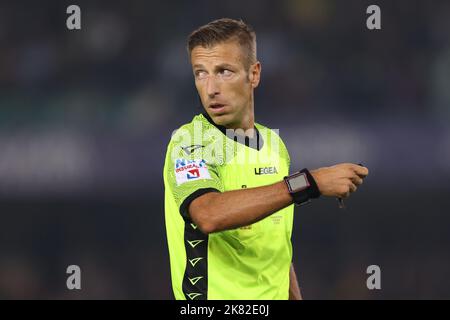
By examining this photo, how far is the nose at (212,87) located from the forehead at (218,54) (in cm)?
8

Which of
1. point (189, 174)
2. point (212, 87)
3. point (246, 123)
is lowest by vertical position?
point (189, 174)

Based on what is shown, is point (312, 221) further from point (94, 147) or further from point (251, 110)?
point (251, 110)

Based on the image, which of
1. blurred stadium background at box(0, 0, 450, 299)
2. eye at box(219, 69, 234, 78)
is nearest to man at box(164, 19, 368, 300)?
eye at box(219, 69, 234, 78)

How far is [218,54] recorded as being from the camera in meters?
→ 3.88

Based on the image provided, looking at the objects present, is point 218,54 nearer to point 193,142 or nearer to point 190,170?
point 193,142

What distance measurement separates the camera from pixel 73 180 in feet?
27.2

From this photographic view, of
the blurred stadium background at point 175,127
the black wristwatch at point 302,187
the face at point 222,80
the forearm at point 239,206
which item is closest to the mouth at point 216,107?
the face at point 222,80

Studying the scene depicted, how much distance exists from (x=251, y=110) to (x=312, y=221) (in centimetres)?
428

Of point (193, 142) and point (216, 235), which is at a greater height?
point (193, 142)

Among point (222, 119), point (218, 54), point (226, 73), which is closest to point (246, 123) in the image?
point (222, 119)

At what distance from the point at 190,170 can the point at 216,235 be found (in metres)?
0.35

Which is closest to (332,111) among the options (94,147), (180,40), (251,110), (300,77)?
(300,77)

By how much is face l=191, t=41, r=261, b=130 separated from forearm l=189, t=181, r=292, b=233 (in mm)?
628

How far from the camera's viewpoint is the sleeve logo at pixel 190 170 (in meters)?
3.56
